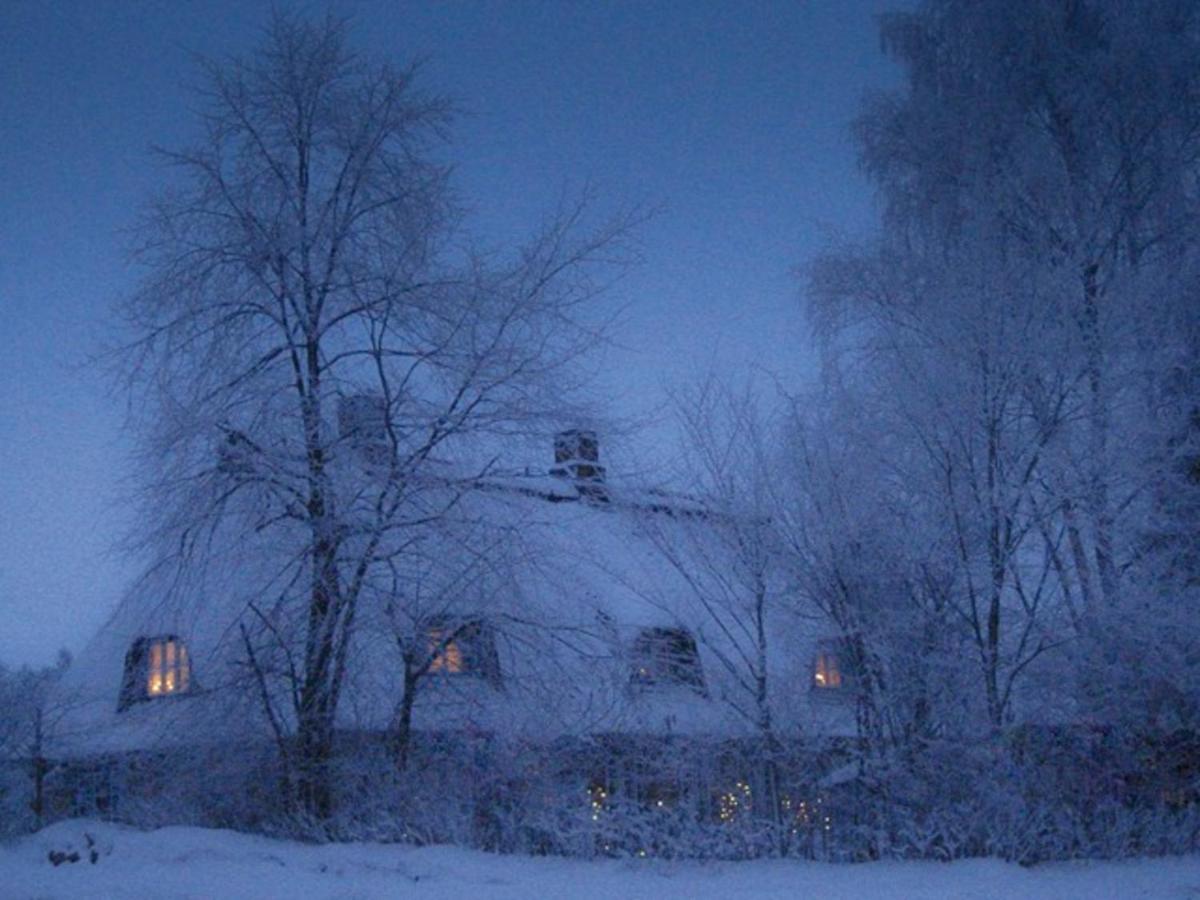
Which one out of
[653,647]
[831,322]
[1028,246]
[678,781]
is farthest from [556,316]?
[1028,246]

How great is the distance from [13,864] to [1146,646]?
Result: 10109 mm

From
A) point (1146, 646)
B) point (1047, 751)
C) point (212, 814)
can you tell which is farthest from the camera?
point (212, 814)

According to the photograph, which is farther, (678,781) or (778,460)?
(778,460)

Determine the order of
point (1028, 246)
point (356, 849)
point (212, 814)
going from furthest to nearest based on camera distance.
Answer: point (1028, 246) → point (212, 814) → point (356, 849)

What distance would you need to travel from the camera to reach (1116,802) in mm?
8984

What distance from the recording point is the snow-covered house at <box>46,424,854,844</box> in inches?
416

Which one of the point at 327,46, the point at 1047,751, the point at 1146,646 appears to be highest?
the point at 327,46

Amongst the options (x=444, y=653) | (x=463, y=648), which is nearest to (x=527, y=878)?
(x=444, y=653)

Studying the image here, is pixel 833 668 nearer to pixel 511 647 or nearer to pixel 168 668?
pixel 511 647

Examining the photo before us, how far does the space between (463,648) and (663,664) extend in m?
2.10

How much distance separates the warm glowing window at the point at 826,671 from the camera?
10898 mm

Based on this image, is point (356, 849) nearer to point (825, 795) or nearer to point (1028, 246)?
point (825, 795)

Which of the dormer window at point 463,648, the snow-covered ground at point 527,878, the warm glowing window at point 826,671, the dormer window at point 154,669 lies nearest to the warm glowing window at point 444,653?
the dormer window at point 463,648

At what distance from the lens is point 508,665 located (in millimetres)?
11008
